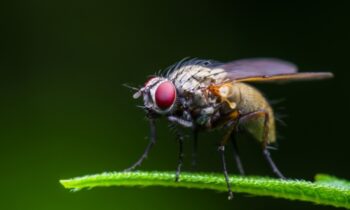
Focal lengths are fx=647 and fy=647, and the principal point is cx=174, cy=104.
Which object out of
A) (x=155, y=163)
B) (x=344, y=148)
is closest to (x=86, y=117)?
(x=155, y=163)

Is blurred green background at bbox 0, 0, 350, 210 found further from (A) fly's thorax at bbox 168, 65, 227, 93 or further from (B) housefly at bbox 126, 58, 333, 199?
(A) fly's thorax at bbox 168, 65, 227, 93

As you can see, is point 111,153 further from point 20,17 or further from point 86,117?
point 20,17

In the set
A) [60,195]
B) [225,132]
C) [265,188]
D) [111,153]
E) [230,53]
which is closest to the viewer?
[265,188]

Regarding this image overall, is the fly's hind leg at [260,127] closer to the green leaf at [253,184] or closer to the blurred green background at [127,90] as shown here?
the green leaf at [253,184]

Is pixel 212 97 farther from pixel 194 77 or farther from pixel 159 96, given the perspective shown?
pixel 159 96

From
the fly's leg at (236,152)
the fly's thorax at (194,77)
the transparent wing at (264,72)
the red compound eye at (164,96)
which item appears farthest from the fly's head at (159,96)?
the fly's leg at (236,152)

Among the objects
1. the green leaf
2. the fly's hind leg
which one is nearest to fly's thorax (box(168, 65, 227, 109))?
the fly's hind leg

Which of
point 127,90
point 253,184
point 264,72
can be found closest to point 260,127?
point 264,72
